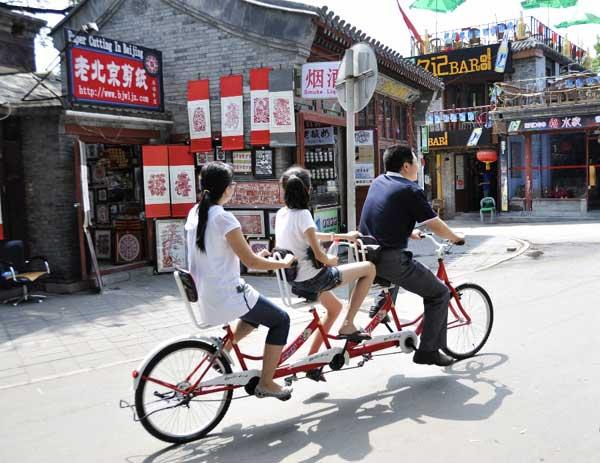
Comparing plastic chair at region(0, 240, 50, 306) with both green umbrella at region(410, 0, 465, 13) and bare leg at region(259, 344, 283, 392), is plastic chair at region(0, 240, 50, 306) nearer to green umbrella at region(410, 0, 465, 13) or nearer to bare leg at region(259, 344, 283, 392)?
bare leg at region(259, 344, 283, 392)

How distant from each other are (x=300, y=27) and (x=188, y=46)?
8.14ft

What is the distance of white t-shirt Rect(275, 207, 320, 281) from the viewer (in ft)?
14.6

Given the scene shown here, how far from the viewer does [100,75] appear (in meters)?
9.85

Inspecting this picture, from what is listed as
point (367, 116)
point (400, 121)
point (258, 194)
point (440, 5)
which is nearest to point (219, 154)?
point (258, 194)

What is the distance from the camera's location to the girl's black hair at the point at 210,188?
3.87 metres

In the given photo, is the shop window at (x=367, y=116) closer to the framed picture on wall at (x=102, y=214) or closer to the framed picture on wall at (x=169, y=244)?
the framed picture on wall at (x=169, y=244)

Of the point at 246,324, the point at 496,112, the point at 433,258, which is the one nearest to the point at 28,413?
the point at 246,324

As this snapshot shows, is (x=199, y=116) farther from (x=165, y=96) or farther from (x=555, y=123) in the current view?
(x=555, y=123)

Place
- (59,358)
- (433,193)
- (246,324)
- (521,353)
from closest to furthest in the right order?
(246,324) < (521,353) < (59,358) < (433,193)

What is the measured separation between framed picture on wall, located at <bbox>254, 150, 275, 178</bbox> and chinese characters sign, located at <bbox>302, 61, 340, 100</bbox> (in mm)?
1256

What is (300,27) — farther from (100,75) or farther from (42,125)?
(42,125)

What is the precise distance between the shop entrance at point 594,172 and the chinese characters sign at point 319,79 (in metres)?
16.7

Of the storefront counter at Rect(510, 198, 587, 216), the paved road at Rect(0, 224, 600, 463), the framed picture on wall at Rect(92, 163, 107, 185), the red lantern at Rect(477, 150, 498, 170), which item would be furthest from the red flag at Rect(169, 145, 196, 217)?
the storefront counter at Rect(510, 198, 587, 216)

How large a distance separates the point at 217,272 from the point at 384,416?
1579 millimetres
